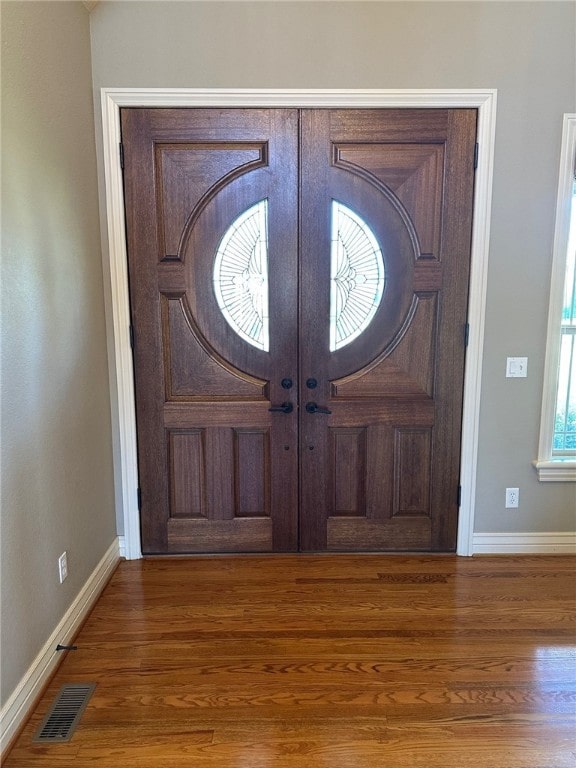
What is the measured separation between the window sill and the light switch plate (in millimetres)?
493

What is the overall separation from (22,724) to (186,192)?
2329 mm

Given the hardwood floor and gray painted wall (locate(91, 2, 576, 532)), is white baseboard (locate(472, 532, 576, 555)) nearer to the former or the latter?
the hardwood floor

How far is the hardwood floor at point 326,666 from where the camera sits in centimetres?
175

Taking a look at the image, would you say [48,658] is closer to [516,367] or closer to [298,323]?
[298,323]

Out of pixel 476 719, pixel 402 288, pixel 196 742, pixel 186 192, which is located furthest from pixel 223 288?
pixel 476 719

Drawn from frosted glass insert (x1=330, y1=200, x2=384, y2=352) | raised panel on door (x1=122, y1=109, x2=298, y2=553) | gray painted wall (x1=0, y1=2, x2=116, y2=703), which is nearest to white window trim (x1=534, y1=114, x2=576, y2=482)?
frosted glass insert (x1=330, y1=200, x2=384, y2=352)

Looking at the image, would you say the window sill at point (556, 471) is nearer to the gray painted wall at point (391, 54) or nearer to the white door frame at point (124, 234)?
the white door frame at point (124, 234)

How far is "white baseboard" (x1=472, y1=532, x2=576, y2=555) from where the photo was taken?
9.69ft

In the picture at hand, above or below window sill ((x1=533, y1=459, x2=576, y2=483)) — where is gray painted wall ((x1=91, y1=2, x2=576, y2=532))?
above

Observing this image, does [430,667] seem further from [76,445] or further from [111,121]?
[111,121]

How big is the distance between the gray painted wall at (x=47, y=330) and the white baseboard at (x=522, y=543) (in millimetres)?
2044

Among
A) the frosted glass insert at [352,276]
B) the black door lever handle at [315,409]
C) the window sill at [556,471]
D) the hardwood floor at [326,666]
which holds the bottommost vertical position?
the hardwood floor at [326,666]

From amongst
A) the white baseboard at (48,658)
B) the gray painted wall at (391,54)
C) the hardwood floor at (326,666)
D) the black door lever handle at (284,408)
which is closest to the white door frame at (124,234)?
the gray painted wall at (391,54)

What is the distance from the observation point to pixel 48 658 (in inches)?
81.5
